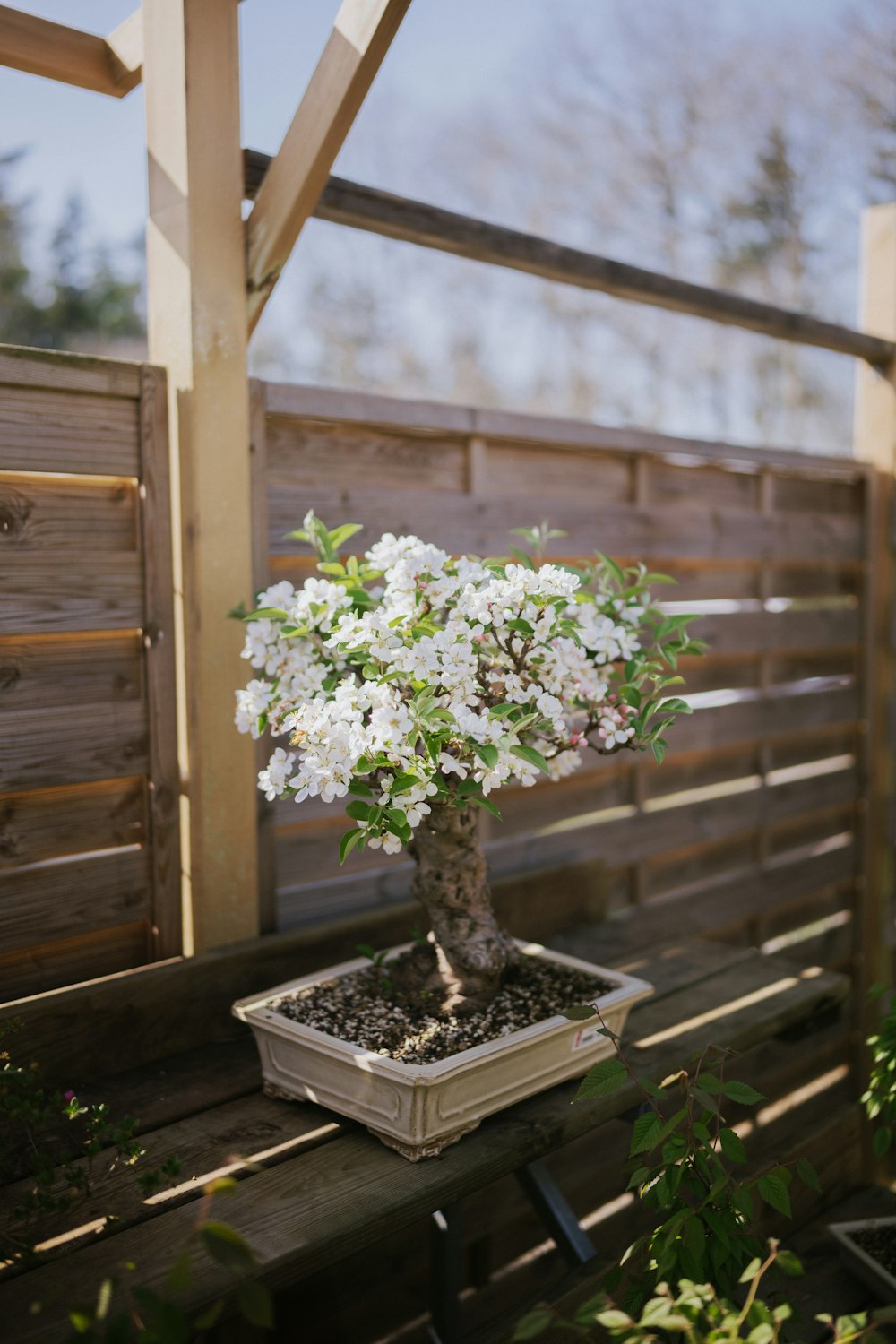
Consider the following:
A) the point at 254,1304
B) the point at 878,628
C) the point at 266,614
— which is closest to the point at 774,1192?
the point at 254,1304

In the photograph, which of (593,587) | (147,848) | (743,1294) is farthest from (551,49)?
(743,1294)

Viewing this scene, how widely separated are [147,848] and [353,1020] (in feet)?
1.46

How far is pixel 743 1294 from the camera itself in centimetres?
134

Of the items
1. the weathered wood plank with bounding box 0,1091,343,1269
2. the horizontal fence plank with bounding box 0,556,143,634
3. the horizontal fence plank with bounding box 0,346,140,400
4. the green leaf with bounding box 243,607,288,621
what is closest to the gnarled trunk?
the weathered wood plank with bounding box 0,1091,343,1269

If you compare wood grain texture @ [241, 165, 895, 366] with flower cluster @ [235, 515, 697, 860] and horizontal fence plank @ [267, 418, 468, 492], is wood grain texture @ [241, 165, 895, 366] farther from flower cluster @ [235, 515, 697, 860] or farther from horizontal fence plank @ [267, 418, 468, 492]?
flower cluster @ [235, 515, 697, 860]

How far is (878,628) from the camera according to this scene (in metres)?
3.09

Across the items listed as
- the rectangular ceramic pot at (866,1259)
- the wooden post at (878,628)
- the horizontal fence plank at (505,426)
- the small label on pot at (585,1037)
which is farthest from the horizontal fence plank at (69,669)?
the wooden post at (878,628)

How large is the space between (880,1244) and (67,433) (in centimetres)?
172

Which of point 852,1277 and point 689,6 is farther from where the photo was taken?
point 689,6

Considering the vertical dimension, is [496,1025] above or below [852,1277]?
above

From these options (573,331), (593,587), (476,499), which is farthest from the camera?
(573,331)

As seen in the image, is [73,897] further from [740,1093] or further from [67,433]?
[740,1093]

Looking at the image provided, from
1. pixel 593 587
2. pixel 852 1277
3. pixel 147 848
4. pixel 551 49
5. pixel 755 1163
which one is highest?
pixel 551 49

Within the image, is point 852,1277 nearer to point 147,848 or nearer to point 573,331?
point 147,848
